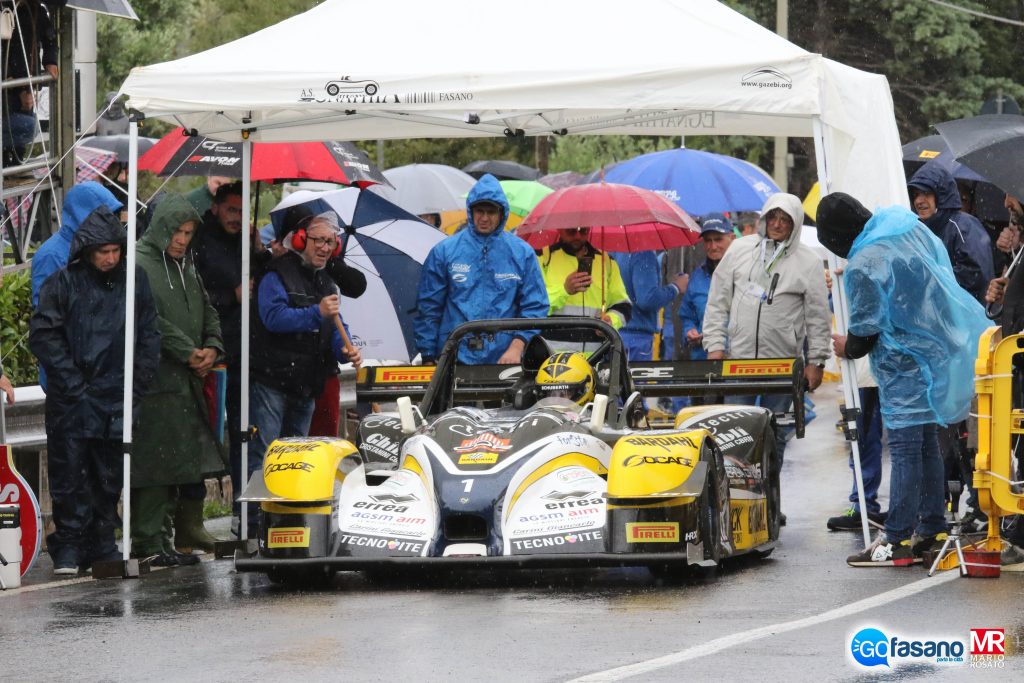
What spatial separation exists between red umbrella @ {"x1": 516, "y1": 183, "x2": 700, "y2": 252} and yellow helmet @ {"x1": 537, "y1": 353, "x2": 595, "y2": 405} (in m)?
3.40

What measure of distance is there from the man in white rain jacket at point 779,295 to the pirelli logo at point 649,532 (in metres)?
3.60

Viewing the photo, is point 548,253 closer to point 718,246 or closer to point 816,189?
point 718,246

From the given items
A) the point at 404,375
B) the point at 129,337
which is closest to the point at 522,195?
the point at 404,375

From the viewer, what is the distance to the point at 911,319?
35.6 feet

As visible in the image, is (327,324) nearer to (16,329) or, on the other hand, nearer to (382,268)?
(382,268)

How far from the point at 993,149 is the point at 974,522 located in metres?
2.39

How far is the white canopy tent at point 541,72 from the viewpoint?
37.2 feet

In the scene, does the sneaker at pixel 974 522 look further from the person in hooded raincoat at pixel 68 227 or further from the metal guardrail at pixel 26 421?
the metal guardrail at pixel 26 421

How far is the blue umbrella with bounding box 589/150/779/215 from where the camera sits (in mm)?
18969

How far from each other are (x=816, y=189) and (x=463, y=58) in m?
11.5

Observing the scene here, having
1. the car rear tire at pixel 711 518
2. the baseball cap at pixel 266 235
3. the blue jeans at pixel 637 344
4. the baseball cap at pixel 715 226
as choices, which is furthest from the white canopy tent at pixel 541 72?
the baseball cap at pixel 715 226

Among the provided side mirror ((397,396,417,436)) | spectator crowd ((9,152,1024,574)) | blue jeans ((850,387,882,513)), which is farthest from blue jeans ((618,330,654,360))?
side mirror ((397,396,417,436))

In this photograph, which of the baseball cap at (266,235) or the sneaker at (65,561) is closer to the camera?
the sneaker at (65,561)

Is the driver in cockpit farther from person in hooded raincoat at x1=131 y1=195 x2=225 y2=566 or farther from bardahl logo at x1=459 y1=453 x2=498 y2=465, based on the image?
person in hooded raincoat at x1=131 y1=195 x2=225 y2=566
